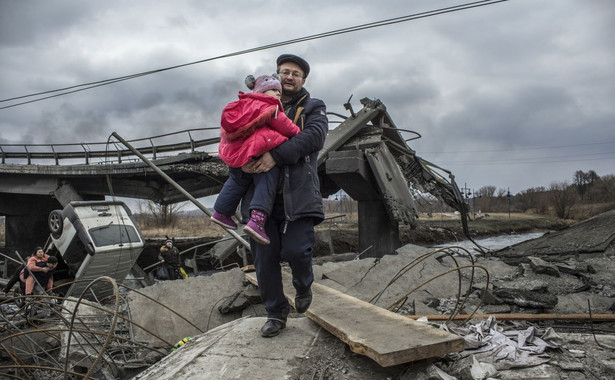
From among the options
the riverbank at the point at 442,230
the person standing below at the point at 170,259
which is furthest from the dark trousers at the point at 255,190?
the riverbank at the point at 442,230

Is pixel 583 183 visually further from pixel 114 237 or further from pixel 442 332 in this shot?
pixel 442 332

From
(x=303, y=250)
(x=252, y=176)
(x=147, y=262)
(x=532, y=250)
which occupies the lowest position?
(x=147, y=262)

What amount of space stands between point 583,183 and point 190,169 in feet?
185

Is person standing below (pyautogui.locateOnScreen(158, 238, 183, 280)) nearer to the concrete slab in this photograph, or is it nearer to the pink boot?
the concrete slab

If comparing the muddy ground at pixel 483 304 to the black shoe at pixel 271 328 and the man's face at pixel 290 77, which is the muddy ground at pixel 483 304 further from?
the man's face at pixel 290 77

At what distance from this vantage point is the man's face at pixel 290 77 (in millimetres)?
3089

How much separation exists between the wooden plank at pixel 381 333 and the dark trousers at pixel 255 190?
36.0 inches

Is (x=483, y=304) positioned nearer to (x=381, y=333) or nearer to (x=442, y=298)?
(x=442, y=298)

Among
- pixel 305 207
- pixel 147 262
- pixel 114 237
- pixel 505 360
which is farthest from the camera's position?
pixel 147 262

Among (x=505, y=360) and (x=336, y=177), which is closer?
(x=505, y=360)

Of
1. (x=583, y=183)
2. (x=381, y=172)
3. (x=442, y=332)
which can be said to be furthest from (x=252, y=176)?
(x=583, y=183)

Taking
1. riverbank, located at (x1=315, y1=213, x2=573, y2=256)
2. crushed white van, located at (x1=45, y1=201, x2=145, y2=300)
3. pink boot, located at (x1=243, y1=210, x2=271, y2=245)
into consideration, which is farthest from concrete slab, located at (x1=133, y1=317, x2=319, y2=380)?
riverbank, located at (x1=315, y1=213, x2=573, y2=256)

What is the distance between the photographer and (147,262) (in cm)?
2516

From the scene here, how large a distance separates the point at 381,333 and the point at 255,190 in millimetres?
1206
